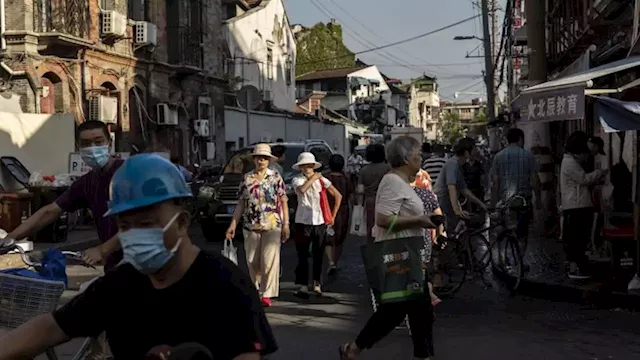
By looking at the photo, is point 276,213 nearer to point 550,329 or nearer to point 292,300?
point 292,300

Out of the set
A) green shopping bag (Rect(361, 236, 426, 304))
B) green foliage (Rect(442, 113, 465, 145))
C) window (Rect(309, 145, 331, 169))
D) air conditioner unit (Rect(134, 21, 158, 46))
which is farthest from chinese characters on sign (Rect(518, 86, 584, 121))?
green foliage (Rect(442, 113, 465, 145))

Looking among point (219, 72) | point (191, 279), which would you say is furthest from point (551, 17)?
point (191, 279)

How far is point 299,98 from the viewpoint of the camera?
233 feet

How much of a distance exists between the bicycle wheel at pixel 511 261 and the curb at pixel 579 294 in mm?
49

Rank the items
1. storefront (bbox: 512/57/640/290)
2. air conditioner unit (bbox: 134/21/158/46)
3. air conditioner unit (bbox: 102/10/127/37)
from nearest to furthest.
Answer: storefront (bbox: 512/57/640/290) → air conditioner unit (bbox: 102/10/127/37) → air conditioner unit (bbox: 134/21/158/46)

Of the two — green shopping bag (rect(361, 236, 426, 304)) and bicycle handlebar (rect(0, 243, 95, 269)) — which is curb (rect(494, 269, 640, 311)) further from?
bicycle handlebar (rect(0, 243, 95, 269))

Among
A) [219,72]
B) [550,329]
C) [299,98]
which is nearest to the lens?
[550,329]

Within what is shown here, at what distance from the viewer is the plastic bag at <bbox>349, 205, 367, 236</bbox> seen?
10203 millimetres

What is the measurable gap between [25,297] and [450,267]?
6.62 m

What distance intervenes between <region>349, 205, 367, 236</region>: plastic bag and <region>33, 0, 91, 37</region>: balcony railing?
13.5 metres

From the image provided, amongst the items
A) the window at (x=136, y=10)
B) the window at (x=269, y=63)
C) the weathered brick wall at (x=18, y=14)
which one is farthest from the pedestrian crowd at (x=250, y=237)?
the window at (x=269, y=63)

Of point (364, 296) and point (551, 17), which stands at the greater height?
point (551, 17)

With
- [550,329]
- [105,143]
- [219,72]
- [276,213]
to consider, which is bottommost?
[550,329]

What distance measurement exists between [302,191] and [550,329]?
11.3ft
